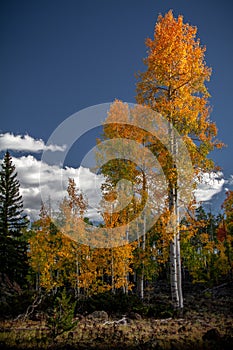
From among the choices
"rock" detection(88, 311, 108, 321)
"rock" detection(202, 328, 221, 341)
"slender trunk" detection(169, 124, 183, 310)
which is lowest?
"rock" detection(88, 311, 108, 321)

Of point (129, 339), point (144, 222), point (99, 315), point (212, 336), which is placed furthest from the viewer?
point (144, 222)

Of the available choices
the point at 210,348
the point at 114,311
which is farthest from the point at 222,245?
the point at 210,348

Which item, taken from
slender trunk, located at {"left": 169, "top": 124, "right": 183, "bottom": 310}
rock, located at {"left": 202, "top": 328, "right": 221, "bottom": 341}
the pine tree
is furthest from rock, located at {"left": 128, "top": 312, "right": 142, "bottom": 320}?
the pine tree

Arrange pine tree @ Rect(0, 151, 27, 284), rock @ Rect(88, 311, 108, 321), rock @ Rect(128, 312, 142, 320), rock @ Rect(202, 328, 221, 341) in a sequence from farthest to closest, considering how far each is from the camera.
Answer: pine tree @ Rect(0, 151, 27, 284), rock @ Rect(88, 311, 108, 321), rock @ Rect(128, 312, 142, 320), rock @ Rect(202, 328, 221, 341)

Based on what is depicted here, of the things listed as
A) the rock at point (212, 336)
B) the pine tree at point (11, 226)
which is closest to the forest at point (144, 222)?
the rock at point (212, 336)

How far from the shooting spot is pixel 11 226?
33.8 m

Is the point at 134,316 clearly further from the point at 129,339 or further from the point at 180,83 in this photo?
the point at 180,83

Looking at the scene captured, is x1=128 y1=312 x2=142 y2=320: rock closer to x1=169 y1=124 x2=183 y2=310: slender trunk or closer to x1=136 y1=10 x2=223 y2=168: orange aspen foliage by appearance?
x1=169 y1=124 x2=183 y2=310: slender trunk

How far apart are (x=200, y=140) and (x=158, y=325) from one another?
275 inches

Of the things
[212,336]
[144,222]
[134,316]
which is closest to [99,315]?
[134,316]

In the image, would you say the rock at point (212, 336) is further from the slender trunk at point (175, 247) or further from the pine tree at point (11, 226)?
the pine tree at point (11, 226)

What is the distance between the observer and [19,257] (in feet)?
107

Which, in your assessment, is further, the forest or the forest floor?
the forest

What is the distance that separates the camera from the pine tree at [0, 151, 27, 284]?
31141 mm
